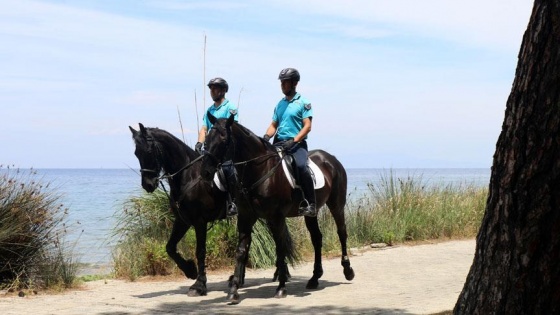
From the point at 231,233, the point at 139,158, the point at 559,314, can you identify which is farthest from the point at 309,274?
the point at 559,314

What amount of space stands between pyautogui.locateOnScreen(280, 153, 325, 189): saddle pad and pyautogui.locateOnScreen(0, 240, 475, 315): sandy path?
1.51 meters

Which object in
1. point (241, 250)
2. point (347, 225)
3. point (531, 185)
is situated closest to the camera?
point (531, 185)

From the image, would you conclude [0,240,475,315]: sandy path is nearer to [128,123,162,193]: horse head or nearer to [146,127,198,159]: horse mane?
[128,123,162,193]: horse head

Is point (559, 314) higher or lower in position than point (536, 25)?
lower

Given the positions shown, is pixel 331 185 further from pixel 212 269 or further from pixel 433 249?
pixel 433 249

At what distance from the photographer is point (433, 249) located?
56.2 ft

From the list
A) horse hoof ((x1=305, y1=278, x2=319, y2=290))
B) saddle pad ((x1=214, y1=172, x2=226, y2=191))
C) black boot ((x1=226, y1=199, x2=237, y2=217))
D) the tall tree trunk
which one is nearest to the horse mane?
saddle pad ((x1=214, y1=172, x2=226, y2=191))

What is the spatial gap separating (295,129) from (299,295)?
2.28m

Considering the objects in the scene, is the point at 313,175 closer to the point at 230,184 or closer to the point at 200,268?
the point at 230,184

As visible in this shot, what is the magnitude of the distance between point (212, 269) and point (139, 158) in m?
3.48

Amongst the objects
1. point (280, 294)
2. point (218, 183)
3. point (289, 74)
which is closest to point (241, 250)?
point (280, 294)

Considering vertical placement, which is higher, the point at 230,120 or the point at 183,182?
the point at 230,120

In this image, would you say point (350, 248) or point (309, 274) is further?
point (350, 248)

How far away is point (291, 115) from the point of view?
1162 centimetres
